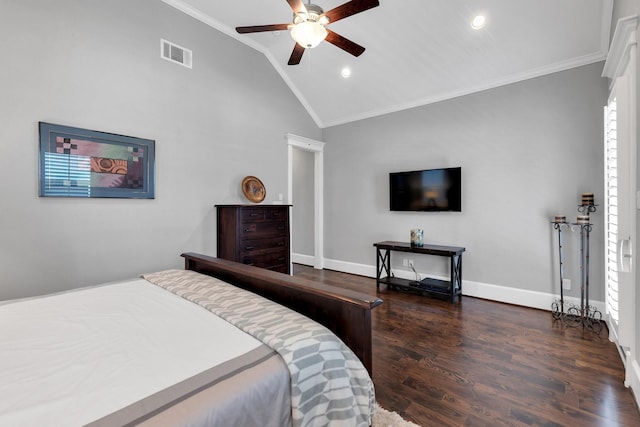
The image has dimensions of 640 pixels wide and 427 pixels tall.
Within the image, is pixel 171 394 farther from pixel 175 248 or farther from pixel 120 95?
pixel 120 95

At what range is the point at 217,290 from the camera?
1.76 metres

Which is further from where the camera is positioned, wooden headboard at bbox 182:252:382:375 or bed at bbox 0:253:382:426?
wooden headboard at bbox 182:252:382:375

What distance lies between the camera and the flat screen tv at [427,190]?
3.97 metres

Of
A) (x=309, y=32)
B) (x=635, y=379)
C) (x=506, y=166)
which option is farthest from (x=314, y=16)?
(x=635, y=379)

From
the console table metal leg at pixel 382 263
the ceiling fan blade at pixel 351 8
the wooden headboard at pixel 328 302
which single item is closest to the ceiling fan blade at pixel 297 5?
the ceiling fan blade at pixel 351 8

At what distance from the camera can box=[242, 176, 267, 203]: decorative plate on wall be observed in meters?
4.09

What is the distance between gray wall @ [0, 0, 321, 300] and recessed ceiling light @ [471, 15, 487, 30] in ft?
9.33

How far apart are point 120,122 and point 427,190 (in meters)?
3.90

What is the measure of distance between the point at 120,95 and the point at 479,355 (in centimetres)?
418

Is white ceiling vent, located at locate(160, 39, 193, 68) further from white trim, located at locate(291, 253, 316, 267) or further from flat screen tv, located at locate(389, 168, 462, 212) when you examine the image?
white trim, located at locate(291, 253, 316, 267)

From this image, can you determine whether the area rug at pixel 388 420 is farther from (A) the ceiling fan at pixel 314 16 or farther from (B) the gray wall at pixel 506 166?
(B) the gray wall at pixel 506 166

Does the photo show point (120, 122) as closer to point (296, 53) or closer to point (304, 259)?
point (296, 53)

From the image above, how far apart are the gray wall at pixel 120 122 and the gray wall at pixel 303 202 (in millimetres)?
1969

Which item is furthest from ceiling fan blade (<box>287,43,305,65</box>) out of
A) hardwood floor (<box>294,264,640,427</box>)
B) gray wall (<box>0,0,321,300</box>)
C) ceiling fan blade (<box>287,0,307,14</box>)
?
hardwood floor (<box>294,264,640,427</box>)
